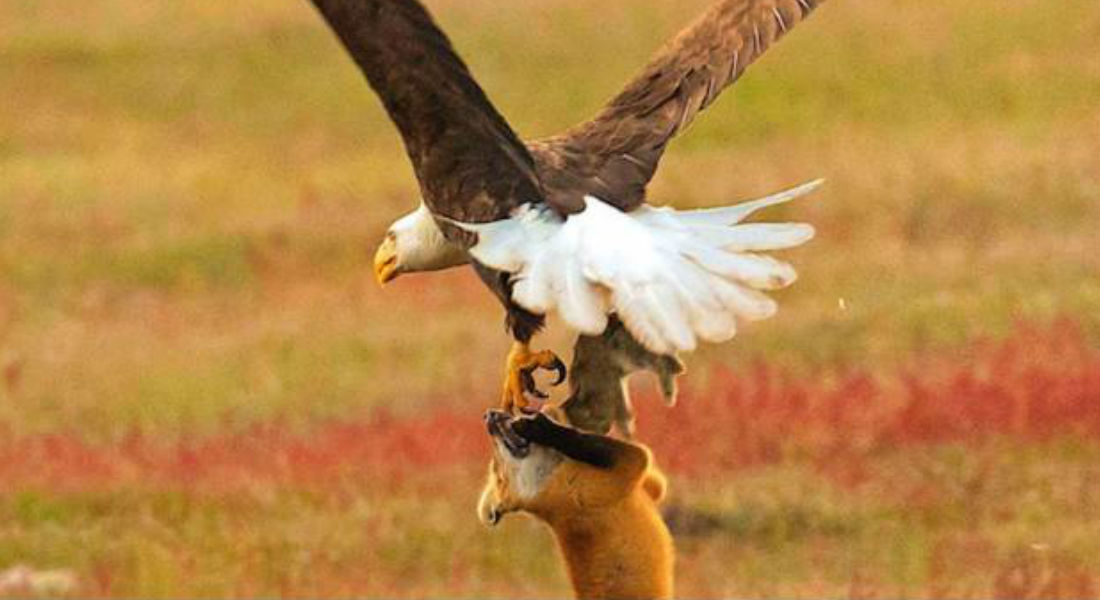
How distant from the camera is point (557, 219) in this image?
7871 millimetres

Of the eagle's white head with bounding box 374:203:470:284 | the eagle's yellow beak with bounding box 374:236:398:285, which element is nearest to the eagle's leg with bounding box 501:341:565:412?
the eagle's white head with bounding box 374:203:470:284

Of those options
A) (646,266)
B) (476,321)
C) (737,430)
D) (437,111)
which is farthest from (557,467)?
(476,321)

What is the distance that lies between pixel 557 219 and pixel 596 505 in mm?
1082

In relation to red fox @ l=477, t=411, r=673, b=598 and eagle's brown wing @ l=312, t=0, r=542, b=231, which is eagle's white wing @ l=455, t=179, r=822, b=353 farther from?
red fox @ l=477, t=411, r=673, b=598

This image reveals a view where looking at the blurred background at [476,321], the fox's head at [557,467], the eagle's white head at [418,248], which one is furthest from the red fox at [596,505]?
the blurred background at [476,321]

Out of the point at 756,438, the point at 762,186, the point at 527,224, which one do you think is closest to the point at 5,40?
the point at 762,186

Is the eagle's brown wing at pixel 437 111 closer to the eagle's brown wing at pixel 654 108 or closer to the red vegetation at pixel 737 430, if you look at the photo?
the eagle's brown wing at pixel 654 108

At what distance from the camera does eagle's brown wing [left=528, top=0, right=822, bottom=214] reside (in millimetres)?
8141

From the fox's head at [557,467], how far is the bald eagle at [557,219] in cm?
33

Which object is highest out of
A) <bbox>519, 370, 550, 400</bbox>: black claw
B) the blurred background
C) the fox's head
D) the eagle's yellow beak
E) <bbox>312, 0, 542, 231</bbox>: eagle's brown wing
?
<bbox>312, 0, 542, 231</bbox>: eagle's brown wing

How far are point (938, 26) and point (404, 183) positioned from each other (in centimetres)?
524

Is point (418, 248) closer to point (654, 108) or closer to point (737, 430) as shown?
point (654, 108)

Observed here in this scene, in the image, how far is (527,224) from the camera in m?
7.87

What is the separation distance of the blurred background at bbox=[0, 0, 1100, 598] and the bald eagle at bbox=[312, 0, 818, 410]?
183 centimetres
